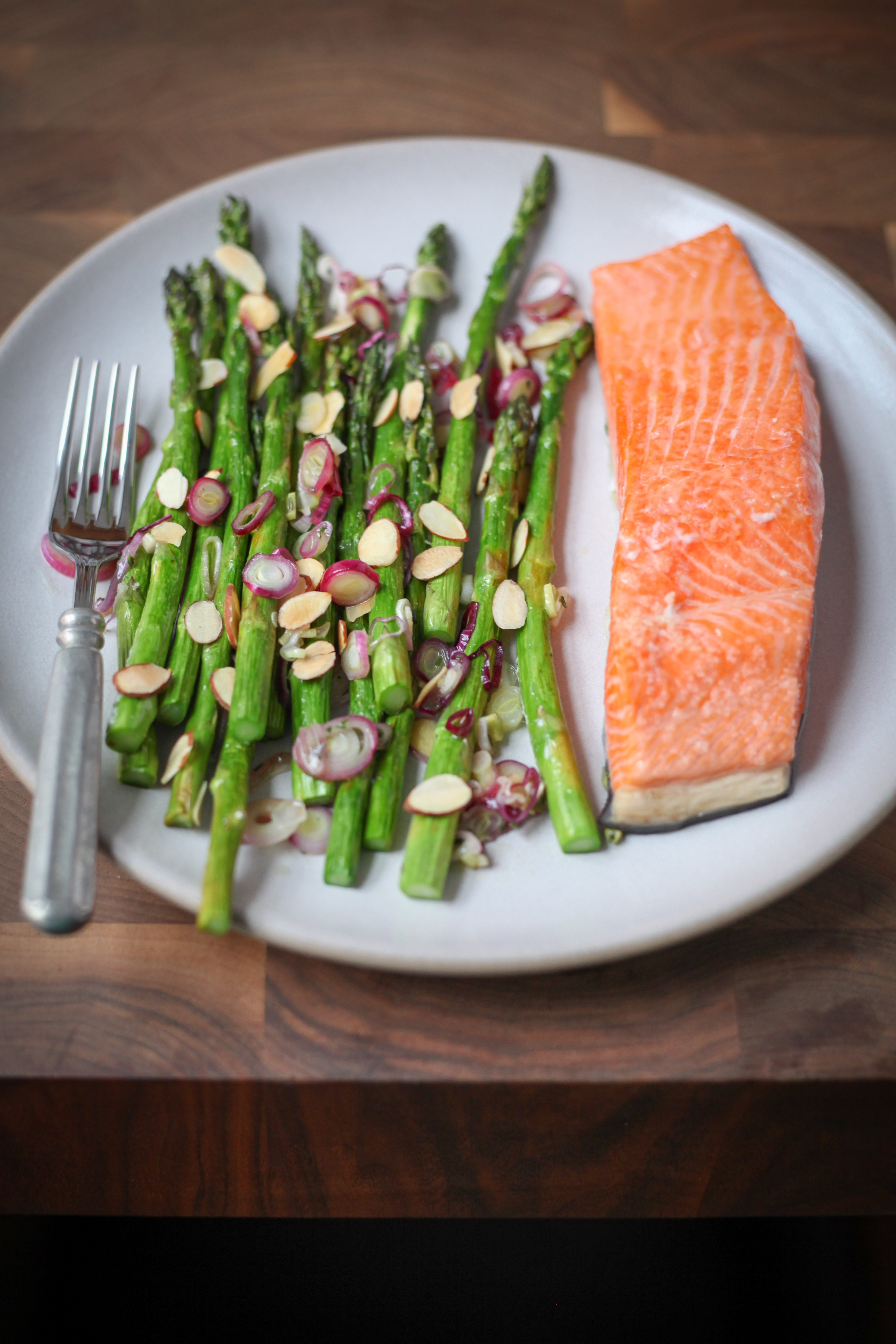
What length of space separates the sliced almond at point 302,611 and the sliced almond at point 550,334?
98 centimetres

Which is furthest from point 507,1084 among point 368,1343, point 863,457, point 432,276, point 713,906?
point 432,276

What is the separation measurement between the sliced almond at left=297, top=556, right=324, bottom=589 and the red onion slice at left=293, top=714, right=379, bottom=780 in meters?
0.33

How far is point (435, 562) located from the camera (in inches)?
84.3

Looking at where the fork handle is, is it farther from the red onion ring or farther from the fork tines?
the red onion ring

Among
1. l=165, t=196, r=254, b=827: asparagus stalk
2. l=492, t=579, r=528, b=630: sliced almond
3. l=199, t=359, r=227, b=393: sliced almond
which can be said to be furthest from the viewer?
l=199, t=359, r=227, b=393: sliced almond

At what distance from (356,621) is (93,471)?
2.49 ft

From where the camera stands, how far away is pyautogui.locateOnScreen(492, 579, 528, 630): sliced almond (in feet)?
6.77

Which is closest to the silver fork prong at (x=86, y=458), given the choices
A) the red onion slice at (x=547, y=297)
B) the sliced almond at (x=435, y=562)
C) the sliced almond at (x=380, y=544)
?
the sliced almond at (x=380, y=544)

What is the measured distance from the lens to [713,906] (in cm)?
173

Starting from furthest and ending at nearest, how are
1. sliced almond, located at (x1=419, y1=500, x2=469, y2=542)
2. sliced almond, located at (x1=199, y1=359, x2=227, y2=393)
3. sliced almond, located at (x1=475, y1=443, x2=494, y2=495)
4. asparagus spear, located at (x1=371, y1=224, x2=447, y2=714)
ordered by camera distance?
1. sliced almond, located at (x1=199, y1=359, x2=227, y2=393)
2. sliced almond, located at (x1=475, y1=443, x2=494, y2=495)
3. sliced almond, located at (x1=419, y1=500, x2=469, y2=542)
4. asparagus spear, located at (x1=371, y1=224, x2=447, y2=714)

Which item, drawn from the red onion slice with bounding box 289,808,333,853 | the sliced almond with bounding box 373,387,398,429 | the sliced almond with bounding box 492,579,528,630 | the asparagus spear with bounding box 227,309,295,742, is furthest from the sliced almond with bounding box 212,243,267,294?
the red onion slice with bounding box 289,808,333,853

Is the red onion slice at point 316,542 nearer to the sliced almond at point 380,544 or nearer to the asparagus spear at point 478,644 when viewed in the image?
the sliced almond at point 380,544

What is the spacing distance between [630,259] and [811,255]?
465 mm

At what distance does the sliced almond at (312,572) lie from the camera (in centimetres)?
210
